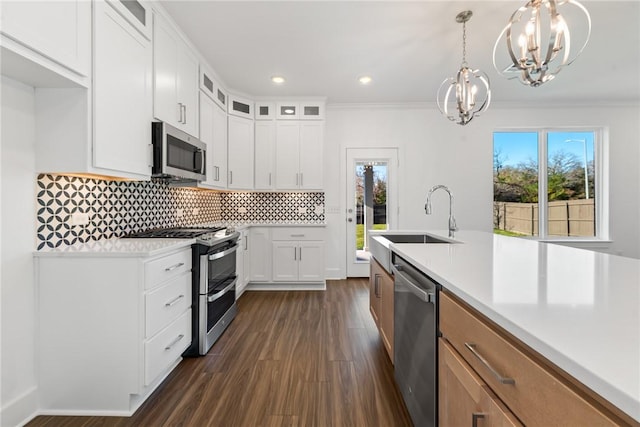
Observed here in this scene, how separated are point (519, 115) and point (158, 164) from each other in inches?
197

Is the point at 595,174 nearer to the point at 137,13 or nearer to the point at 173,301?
the point at 173,301

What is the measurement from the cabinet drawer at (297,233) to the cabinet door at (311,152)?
2.22 feet

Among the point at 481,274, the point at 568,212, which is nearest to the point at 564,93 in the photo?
the point at 568,212

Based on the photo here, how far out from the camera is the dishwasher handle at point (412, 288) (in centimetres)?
116

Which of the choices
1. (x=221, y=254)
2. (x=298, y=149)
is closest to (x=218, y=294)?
(x=221, y=254)

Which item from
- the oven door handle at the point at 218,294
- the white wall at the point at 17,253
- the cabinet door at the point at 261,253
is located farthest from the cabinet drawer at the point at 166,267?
the cabinet door at the point at 261,253

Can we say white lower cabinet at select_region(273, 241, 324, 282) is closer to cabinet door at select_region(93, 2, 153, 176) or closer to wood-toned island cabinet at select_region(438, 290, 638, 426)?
cabinet door at select_region(93, 2, 153, 176)

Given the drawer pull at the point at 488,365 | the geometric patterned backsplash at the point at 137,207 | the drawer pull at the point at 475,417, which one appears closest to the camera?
the drawer pull at the point at 488,365

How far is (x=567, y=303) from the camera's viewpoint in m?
0.71

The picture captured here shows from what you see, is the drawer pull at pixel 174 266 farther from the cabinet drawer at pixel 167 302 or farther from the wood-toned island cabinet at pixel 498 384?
the wood-toned island cabinet at pixel 498 384

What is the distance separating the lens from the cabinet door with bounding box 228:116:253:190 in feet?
12.5

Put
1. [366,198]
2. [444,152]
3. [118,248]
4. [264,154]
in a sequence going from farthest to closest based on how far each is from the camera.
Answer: [366,198], [444,152], [264,154], [118,248]

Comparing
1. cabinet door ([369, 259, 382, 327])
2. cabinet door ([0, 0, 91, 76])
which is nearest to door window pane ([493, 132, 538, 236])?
cabinet door ([369, 259, 382, 327])

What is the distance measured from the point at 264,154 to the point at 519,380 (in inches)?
151
